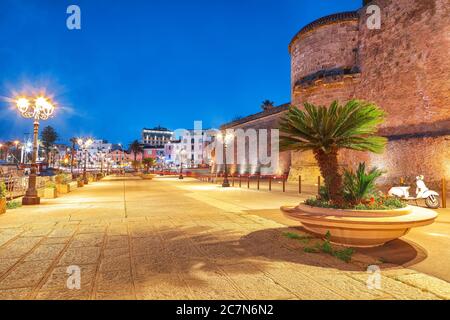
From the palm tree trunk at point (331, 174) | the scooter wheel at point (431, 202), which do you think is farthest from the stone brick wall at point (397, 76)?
the palm tree trunk at point (331, 174)

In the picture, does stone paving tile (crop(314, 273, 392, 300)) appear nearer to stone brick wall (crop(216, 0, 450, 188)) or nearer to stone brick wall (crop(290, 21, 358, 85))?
stone brick wall (crop(216, 0, 450, 188))

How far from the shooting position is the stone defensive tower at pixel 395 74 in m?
15.2

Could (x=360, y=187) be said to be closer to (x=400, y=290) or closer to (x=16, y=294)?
(x=400, y=290)

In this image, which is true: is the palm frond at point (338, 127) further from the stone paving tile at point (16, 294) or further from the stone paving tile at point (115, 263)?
the stone paving tile at point (16, 294)

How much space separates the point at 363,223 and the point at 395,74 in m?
17.2

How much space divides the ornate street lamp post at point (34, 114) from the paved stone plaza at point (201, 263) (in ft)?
15.2

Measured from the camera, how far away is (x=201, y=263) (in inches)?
157

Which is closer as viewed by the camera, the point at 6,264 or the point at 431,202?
the point at 6,264

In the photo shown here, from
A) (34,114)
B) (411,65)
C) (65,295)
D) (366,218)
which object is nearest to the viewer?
(65,295)

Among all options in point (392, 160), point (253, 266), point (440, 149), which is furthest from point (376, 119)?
point (392, 160)

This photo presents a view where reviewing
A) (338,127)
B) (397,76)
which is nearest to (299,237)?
(338,127)

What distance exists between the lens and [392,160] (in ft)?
56.0
